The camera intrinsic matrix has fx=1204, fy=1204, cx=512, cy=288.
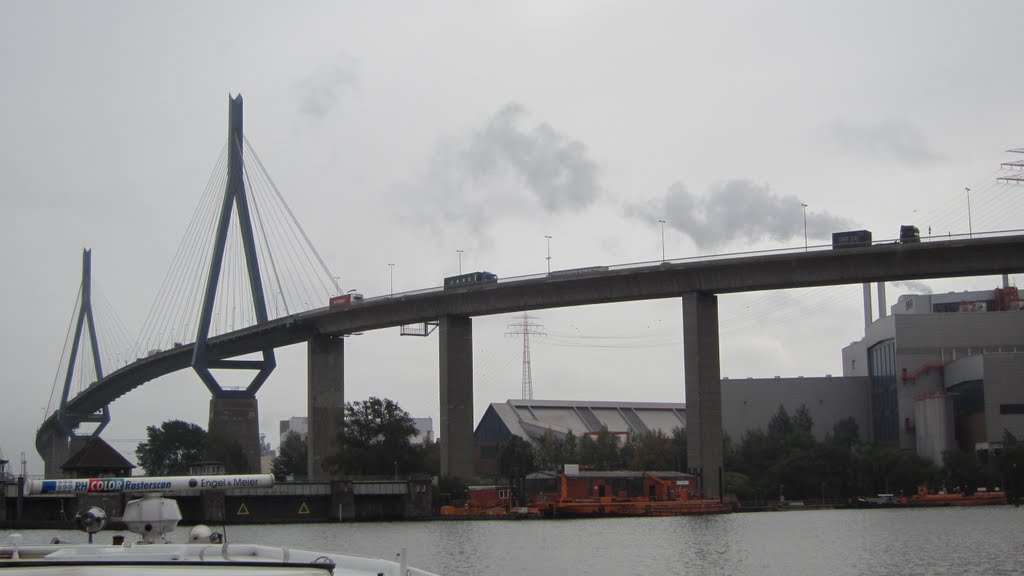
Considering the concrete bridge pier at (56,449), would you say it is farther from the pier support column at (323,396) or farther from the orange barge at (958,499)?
the orange barge at (958,499)

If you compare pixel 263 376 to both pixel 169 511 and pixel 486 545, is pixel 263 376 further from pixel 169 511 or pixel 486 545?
pixel 169 511

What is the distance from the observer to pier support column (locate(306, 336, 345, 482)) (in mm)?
119438

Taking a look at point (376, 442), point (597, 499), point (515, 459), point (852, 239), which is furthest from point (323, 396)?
point (852, 239)

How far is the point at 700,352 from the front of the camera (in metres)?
92.4

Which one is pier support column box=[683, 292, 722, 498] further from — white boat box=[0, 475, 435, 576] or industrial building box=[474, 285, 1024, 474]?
white boat box=[0, 475, 435, 576]

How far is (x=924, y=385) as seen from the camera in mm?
131875

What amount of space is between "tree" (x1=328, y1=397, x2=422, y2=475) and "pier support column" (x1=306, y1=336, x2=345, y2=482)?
35.5 feet

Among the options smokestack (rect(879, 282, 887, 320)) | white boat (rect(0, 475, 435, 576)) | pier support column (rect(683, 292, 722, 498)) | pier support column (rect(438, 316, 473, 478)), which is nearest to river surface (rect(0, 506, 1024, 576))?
pier support column (rect(683, 292, 722, 498))

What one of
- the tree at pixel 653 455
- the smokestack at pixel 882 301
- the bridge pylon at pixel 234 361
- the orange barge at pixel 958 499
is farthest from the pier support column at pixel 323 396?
the smokestack at pixel 882 301

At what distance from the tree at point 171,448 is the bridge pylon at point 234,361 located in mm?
30505

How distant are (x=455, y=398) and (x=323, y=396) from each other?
66.0 feet

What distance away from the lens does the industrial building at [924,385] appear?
121 metres

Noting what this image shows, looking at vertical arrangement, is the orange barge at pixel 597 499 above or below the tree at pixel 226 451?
below

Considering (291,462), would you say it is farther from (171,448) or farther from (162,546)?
(162,546)
